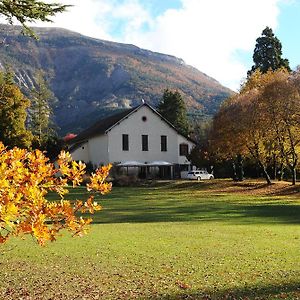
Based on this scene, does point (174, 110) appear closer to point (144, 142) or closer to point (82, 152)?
point (144, 142)

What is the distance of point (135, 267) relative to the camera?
10.4 meters

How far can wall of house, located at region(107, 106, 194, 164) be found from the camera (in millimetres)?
57719

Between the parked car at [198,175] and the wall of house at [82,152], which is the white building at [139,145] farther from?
the parked car at [198,175]

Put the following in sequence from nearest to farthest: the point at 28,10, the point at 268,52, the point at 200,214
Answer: the point at 28,10 → the point at 200,214 → the point at 268,52

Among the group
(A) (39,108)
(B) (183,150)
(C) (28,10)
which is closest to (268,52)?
(B) (183,150)

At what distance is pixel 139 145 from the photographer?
59156 millimetres

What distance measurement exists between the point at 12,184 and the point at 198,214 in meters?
18.7

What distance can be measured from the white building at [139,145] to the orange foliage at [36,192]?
51.3 m

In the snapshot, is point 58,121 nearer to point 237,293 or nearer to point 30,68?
point 30,68

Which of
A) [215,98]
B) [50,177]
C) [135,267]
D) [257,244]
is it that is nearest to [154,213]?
[257,244]

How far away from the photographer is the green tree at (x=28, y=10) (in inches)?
403

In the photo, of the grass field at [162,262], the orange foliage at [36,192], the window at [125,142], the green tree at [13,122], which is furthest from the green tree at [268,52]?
the orange foliage at [36,192]

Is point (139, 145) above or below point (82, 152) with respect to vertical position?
above

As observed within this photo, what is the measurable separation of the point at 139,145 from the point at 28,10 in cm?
4877
